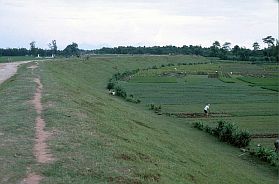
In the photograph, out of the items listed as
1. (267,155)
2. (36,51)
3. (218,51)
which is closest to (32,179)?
(267,155)

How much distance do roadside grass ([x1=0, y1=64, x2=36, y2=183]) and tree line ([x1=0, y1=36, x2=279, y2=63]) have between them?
8854 cm

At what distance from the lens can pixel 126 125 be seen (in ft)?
70.1

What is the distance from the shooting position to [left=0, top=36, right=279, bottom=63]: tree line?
126188 mm

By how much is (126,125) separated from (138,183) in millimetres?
10073

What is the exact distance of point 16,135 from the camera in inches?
576

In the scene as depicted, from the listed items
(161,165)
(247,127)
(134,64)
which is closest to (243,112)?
(247,127)

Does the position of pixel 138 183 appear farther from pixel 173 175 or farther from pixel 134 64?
pixel 134 64

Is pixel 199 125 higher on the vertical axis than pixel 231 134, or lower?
lower

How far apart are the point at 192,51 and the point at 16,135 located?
15535 cm

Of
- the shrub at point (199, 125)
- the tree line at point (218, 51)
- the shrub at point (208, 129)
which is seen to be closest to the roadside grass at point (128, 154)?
the shrub at point (208, 129)

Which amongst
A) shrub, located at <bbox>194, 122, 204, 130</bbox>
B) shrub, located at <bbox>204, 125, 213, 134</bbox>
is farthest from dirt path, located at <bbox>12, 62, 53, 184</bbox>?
shrub, located at <bbox>194, 122, 204, 130</bbox>

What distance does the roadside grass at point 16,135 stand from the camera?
11.1 metres

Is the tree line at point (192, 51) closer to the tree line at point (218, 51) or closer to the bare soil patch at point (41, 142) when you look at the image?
the tree line at point (218, 51)

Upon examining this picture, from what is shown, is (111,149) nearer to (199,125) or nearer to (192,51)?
(199,125)
